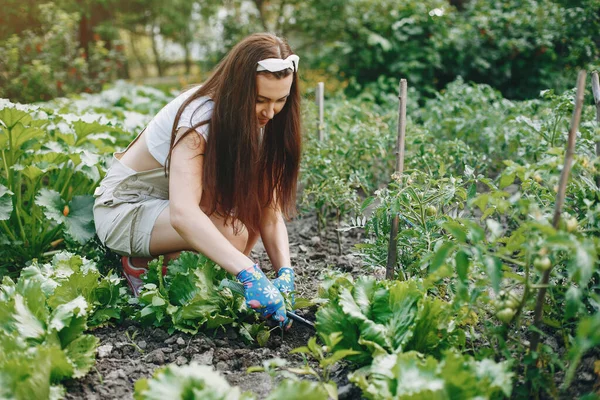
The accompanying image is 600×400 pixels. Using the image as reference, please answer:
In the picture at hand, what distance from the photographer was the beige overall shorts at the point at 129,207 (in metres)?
2.42

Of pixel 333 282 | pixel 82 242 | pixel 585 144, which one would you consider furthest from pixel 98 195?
pixel 585 144

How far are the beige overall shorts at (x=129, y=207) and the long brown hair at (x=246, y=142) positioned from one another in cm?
25

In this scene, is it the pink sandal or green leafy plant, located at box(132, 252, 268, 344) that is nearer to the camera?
green leafy plant, located at box(132, 252, 268, 344)

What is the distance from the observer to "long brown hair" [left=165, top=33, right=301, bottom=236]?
2057mm

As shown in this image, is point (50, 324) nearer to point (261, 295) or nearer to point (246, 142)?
point (261, 295)

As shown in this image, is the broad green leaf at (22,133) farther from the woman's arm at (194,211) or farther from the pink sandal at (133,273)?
the woman's arm at (194,211)

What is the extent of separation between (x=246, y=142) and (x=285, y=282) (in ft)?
1.81

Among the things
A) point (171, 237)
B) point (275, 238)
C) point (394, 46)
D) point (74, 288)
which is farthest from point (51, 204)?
point (394, 46)

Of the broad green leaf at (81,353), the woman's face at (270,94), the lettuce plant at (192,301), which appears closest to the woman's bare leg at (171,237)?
the lettuce plant at (192,301)

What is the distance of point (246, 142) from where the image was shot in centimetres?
212

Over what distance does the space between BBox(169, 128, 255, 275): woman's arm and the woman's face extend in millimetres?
247

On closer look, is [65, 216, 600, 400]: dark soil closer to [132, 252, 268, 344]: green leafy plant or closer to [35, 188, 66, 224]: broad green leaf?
[132, 252, 268, 344]: green leafy plant

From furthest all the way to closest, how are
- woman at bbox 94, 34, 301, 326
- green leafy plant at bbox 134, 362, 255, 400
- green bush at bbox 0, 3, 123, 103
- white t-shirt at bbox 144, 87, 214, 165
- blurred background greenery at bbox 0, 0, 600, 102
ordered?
green bush at bbox 0, 3, 123, 103, blurred background greenery at bbox 0, 0, 600, 102, white t-shirt at bbox 144, 87, 214, 165, woman at bbox 94, 34, 301, 326, green leafy plant at bbox 134, 362, 255, 400

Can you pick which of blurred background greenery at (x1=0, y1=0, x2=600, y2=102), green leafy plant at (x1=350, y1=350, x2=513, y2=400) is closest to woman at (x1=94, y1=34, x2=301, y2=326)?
green leafy plant at (x1=350, y1=350, x2=513, y2=400)
